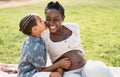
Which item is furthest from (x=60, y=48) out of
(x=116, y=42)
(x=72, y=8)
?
(x=72, y=8)

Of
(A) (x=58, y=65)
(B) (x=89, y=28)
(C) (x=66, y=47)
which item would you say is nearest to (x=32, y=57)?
(A) (x=58, y=65)

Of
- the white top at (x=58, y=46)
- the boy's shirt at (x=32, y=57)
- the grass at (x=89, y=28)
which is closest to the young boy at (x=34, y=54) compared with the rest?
the boy's shirt at (x=32, y=57)

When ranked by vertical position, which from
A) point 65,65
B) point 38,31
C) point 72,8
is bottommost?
point 72,8

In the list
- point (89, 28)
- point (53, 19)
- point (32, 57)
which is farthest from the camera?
point (89, 28)

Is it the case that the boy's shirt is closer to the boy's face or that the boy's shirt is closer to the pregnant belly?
the boy's face

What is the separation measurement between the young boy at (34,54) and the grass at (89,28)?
279cm

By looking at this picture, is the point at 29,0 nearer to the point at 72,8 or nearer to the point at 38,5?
the point at 38,5

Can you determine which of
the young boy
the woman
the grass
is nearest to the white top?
the woman

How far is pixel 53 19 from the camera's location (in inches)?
135

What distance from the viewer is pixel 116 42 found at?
7.34 metres

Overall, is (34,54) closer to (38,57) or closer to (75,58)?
(38,57)

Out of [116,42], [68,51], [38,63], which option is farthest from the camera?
[116,42]

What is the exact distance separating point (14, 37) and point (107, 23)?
2458 millimetres

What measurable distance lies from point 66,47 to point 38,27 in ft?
1.11
